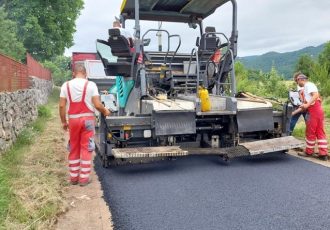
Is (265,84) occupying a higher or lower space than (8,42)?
lower

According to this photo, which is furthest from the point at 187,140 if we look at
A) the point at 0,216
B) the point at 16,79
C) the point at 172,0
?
the point at 16,79

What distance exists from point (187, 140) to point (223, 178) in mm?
1276

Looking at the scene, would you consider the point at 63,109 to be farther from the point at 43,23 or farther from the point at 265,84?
the point at 43,23

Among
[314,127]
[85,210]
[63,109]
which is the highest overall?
[63,109]

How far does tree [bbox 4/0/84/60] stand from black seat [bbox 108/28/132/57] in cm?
1834

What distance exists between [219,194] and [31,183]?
7.42 ft

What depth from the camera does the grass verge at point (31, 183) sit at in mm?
3449

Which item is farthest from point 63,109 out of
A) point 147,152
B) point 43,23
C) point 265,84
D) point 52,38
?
point 52,38

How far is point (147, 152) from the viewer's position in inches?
193

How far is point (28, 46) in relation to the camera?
24.1m

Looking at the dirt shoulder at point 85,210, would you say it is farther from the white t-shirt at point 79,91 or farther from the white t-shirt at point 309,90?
the white t-shirt at point 309,90

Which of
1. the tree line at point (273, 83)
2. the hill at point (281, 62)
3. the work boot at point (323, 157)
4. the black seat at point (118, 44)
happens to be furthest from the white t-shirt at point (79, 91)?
the tree line at point (273, 83)

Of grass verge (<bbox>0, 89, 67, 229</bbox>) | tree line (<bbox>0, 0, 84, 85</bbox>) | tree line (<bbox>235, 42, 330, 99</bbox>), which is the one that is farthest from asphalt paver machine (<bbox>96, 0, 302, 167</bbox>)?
tree line (<bbox>0, 0, 84, 85</bbox>)

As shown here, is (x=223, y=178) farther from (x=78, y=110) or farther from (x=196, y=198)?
(x=78, y=110)
